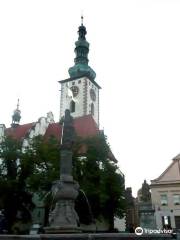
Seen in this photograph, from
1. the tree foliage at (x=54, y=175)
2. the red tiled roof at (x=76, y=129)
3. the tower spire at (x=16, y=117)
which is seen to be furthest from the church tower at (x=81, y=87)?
the tree foliage at (x=54, y=175)

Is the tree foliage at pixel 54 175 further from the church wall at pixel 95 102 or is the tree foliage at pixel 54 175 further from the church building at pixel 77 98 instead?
the church wall at pixel 95 102

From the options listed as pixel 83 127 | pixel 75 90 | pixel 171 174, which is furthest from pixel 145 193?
pixel 83 127

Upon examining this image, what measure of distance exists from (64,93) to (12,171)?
28.0 meters

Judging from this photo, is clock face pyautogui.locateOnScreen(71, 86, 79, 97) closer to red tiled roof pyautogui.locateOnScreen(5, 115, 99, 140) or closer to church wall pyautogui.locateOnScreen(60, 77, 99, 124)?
church wall pyautogui.locateOnScreen(60, 77, 99, 124)

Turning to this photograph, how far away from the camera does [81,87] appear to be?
5744 cm

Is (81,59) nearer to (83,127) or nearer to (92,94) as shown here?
(92,94)

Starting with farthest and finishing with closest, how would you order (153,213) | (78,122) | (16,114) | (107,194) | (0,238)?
(16,114)
(78,122)
(153,213)
(107,194)
(0,238)

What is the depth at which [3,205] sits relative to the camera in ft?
102

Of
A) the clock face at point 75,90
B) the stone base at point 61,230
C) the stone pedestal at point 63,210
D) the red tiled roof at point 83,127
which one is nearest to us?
the stone base at point 61,230

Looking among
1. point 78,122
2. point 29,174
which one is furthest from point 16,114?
point 29,174

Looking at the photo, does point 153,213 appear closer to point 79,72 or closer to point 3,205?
point 3,205

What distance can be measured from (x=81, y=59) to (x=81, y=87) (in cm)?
528

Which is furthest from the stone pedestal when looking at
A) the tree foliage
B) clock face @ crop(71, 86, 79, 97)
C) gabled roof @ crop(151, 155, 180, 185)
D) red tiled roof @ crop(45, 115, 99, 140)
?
clock face @ crop(71, 86, 79, 97)

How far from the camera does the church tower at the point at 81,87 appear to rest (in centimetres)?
5612
